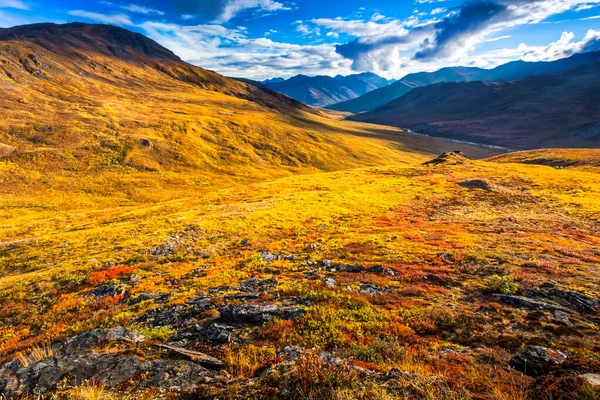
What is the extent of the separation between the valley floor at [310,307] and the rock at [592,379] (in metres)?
0.10

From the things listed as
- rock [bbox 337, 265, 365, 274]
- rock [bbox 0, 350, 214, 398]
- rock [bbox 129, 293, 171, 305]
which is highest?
rock [bbox 0, 350, 214, 398]

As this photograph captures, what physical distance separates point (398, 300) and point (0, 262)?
41689mm

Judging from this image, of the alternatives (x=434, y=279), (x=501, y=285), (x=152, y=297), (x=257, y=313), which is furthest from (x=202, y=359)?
(x=501, y=285)

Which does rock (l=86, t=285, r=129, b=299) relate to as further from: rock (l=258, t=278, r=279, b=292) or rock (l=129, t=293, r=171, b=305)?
rock (l=258, t=278, r=279, b=292)

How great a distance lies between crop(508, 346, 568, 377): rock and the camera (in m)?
9.30

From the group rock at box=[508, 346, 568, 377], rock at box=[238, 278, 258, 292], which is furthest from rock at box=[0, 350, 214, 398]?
rock at box=[238, 278, 258, 292]

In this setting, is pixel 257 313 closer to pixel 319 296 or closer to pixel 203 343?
pixel 203 343

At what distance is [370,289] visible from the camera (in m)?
19.0

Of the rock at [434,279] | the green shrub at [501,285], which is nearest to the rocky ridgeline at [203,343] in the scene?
the rock at [434,279]

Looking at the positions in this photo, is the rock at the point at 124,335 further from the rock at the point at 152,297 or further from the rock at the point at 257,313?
the rock at the point at 152,297

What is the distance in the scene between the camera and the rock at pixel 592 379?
6809 millimetres

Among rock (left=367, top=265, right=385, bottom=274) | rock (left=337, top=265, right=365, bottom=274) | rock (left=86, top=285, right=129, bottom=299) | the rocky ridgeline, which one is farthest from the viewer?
rock (left=337, top=265, right=365, bottom=274)

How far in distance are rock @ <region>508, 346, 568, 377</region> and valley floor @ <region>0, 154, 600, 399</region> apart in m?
0.07

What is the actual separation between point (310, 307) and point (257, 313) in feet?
8.68
